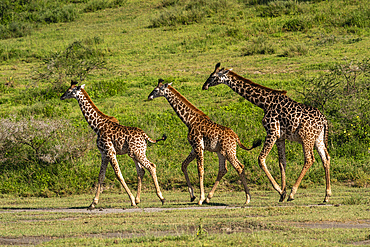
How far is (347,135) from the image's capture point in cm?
1811

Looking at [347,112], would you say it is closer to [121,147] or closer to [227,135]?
[227,135]

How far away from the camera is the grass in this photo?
8.38 metres

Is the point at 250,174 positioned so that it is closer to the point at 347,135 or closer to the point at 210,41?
the point at 347,135

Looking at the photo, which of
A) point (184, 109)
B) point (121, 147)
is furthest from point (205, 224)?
point (184, 109)

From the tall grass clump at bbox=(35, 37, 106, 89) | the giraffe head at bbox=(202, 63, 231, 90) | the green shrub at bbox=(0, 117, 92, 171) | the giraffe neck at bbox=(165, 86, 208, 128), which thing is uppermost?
the giraffe head at bbox=(202, 63, 231, 90)

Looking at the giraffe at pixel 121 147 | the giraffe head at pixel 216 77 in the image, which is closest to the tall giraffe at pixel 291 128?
the giraffe head at pixel 216 77

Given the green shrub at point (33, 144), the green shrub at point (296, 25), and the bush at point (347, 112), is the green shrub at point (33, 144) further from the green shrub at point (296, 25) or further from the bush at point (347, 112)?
the green shrub at point (296, 25)

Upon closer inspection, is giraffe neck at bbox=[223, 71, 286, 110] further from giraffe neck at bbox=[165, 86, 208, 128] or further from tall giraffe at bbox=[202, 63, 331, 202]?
giraffe neck at bbox=[165, 86, 208, 128]

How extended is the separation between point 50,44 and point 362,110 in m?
22.6

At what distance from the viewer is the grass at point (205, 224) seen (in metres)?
8.38

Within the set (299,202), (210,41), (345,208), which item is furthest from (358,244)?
(210,41)

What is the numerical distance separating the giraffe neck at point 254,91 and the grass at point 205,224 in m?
2.32

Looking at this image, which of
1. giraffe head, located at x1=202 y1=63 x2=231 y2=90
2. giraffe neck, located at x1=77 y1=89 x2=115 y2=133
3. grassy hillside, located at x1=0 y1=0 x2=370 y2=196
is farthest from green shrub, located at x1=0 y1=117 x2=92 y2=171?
giraffe head, located at x1=202 y1=63 x2=231 y2=90

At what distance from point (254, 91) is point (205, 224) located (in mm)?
4862
